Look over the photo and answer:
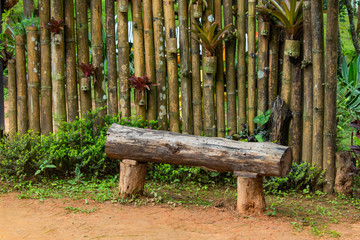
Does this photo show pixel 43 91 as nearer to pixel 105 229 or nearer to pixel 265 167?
pixel 105 229

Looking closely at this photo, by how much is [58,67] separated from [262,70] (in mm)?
2569

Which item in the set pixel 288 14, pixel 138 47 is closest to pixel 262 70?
pixel 288 14

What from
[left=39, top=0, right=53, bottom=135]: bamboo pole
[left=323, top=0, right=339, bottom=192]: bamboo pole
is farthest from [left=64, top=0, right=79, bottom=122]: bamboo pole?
[left=323, top=0, right=339, bottom=192]: bamboo pole

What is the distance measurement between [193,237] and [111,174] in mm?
2133

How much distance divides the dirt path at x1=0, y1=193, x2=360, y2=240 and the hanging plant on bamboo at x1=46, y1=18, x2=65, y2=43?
7.12ft

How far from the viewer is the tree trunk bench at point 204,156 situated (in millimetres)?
3662

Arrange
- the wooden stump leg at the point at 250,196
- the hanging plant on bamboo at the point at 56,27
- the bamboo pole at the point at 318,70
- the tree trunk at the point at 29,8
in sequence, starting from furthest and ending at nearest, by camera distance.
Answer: the tree trunk at the point at 29,8, the hanging plant on bamboo at the point at 56,27, the bamboo pole at the point at 318,70, the wooden stump leg at the point at 250,196

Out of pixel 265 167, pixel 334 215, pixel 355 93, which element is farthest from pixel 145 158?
pixel 355 93

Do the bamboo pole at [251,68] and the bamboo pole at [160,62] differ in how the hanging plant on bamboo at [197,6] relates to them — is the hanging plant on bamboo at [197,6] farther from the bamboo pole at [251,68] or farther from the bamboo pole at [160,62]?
the bamboo pole at [251,68]

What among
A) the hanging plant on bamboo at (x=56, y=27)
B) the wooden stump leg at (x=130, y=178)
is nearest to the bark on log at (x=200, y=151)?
the wooden stump leg at (x=130, y=178)

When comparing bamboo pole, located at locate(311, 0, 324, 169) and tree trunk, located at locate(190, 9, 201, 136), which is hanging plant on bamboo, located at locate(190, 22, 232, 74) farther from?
Result: bamboo pole, located at locate(311, 0, 324, 169)

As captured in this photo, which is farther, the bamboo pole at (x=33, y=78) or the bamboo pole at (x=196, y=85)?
the bamboo pole at (x=33, y=78)

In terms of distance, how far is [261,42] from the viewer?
4.96m

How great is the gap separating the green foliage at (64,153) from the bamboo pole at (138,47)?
0.19 m
